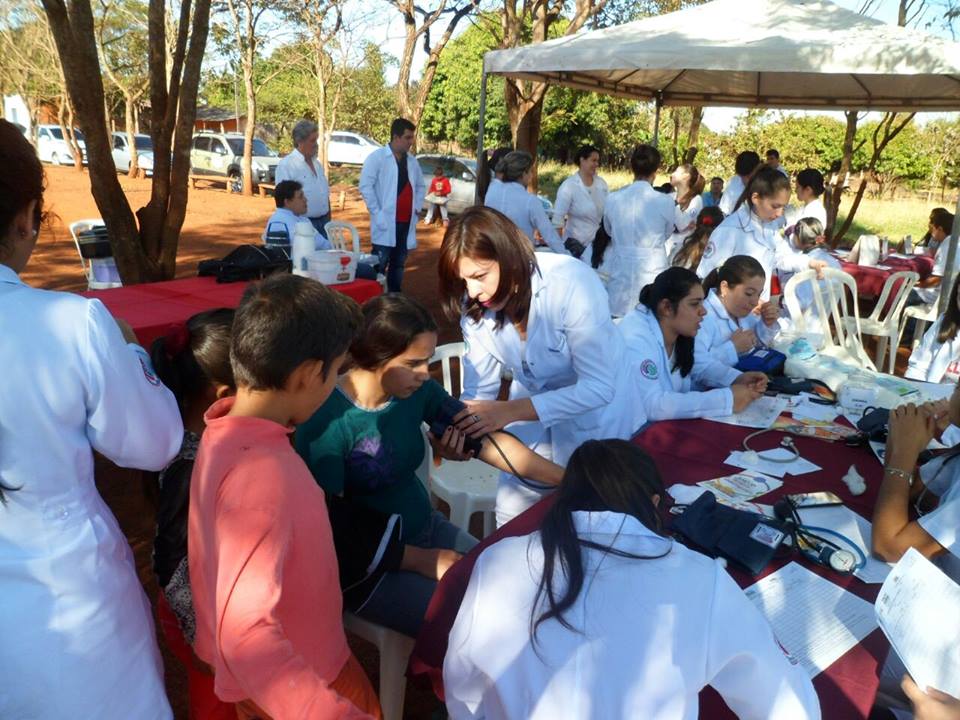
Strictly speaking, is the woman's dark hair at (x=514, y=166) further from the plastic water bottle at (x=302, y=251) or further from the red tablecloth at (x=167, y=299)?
the plastic water bottle at (x=302, y=251)

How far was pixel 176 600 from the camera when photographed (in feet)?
5.06

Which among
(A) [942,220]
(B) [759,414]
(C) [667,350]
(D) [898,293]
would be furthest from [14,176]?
(A) [942,220]

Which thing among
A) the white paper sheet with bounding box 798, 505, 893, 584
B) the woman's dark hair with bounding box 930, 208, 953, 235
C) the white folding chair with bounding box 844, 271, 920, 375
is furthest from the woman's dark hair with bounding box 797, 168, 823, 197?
the white paper sheet with bounding box 798, 505, 893, 584

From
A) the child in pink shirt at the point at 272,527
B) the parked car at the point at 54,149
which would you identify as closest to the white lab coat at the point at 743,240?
the child in pink shirt at the point at 272,527

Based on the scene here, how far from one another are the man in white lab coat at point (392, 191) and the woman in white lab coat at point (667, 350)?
3.70 metres

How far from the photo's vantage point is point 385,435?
74.2 inches

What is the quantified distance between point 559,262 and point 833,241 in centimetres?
886

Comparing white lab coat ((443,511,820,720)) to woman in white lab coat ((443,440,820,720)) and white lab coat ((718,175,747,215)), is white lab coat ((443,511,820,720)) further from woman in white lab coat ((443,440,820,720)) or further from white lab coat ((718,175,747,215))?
white lab coat ((718,175,747,215))

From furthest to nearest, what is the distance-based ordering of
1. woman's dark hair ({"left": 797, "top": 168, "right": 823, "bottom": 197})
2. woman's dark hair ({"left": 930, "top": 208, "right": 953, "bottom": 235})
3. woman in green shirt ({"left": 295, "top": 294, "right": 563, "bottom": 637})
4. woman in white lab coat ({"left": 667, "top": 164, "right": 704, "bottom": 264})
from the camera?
woman in white lab coat ({"left": 667, "top": 164, "right": 704, "bottom": 264})
woman's dark hair ({"left": 930, "top": 208, "right": 953, "bottom": 235})
woman's dark hair ({"left": 797, "top": 168, "right": 823, "bottom": 197})
woman in green shirt ({"left": 295, "top": 294, "right": 563, "bottom": 637})

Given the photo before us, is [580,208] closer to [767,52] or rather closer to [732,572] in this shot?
[767,52]

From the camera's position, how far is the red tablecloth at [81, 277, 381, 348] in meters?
3.25

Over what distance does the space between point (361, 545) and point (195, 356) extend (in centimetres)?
59

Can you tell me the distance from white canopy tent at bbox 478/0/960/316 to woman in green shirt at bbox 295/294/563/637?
4.49 metres

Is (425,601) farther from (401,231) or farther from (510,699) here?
(401,231)
